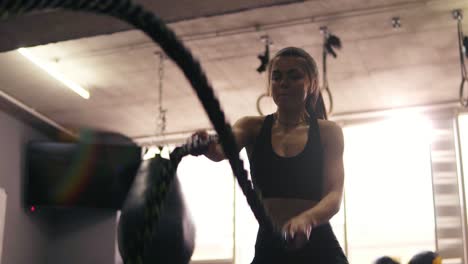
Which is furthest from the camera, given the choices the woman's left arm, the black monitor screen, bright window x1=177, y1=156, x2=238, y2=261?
bright window x1=177, y1=156, x2=238, y2=261

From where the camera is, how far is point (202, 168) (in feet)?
24.6

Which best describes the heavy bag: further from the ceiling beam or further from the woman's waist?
the woman's waist

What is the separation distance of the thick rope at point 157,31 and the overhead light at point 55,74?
5.08 m

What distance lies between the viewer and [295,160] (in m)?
1.72

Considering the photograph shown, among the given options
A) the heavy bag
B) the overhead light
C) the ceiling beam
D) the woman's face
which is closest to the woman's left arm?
the woman's face

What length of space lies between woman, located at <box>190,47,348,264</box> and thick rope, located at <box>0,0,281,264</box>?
784 mm

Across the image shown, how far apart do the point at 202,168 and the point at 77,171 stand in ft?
Result: 4.23

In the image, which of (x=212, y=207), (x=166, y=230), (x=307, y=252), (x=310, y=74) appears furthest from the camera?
(x=212, y=207)

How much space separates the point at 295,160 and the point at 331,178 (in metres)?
0.10

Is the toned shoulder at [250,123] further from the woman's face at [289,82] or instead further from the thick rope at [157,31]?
the thick rope at [157,31]

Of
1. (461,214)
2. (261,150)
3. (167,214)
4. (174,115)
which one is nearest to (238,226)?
(174,115)

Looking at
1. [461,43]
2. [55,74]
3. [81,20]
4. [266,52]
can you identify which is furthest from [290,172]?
[55,74]

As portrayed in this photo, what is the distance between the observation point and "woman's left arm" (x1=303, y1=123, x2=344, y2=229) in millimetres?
1613

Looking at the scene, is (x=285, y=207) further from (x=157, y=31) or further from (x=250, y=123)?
(x=157, y=31)
